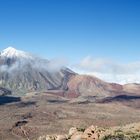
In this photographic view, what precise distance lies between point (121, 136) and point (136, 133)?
4361mm

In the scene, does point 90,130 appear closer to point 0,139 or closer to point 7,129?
point 0,139

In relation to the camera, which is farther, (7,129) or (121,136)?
(7,129)

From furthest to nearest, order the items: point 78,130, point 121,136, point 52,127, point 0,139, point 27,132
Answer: point 52,127, point 27,132, point 0,139, point 78,130, point 121,136

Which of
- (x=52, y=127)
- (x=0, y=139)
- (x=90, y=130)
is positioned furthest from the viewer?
(x=52, y=127)

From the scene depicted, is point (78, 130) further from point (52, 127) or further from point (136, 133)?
point (52, 127)

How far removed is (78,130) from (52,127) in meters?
119

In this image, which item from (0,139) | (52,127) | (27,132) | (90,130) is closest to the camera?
(90,130)

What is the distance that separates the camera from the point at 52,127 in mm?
199375

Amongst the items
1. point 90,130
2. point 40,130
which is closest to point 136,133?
point 90,130

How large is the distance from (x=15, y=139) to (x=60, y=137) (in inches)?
3495

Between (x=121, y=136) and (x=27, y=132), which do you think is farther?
(x=27, y=132)

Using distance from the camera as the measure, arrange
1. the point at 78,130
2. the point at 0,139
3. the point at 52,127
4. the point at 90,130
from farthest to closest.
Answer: the point at 52,127 < the point at 0,139 < the point at 78,130 < the point at 90,130

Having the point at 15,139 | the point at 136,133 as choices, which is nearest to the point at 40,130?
the point at 15,139

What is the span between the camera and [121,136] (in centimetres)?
6806
